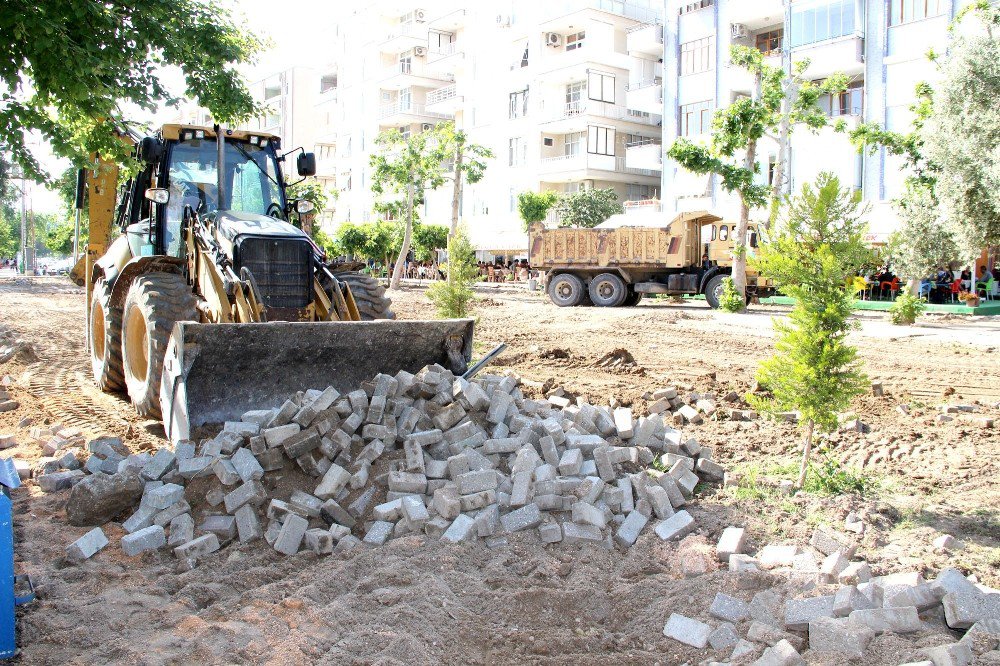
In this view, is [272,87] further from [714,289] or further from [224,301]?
[224,301]

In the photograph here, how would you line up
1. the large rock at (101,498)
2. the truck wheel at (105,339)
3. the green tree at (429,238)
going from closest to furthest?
1. the large rock at (101,498)
2. the truck wheel at (105,339)
3. the green tree at (429,238)

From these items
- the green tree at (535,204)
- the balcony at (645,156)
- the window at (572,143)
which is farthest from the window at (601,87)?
the green tree at (535,204)

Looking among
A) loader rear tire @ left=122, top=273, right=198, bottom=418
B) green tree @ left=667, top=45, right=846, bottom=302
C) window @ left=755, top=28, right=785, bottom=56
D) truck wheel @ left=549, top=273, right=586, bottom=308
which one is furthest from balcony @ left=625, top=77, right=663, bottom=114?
loader rear tire @ left=122, top=273, right=198, bottom=418

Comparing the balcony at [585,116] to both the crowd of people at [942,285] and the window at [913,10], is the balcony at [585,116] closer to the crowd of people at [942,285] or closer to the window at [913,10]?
the window at [913,10]

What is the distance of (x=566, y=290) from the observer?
2577cm

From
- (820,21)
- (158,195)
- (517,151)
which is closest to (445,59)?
(517,151)

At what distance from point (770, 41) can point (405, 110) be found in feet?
93.3

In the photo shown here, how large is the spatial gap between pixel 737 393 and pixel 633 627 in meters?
6.35

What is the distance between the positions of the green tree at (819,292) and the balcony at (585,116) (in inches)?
1518

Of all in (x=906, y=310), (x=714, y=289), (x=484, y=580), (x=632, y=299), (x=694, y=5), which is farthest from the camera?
(x=694, y=5)

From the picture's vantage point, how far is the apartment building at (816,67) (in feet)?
96.9

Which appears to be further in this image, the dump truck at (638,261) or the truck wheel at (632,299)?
the truck wheel at (632,299)

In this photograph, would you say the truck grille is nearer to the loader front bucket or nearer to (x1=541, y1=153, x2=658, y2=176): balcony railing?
the loader front bucket

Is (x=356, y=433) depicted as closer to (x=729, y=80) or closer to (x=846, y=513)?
(x=846, y=513)
